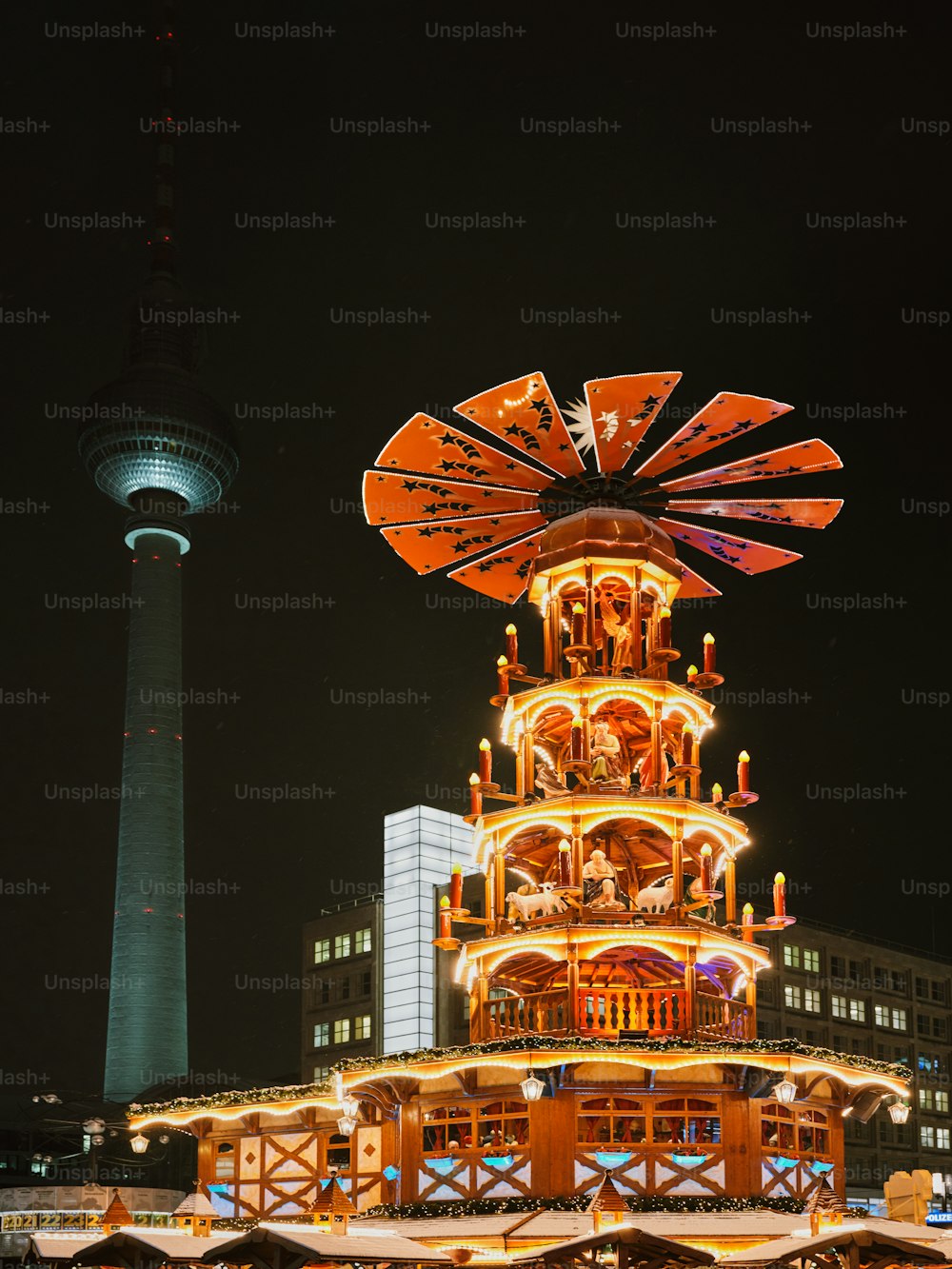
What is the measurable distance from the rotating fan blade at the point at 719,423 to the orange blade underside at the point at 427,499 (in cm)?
377

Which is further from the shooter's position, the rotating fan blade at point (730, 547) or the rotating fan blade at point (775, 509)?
the rotating fan blade at point (730, 547)

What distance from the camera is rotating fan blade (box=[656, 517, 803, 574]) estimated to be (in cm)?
3947

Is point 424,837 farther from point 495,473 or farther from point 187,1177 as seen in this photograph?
point 495,473

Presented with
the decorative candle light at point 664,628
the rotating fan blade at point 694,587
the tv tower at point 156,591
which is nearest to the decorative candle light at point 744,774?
the decorative candle light at point 664,628

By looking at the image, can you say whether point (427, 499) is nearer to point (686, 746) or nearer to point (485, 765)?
point (485, 765)

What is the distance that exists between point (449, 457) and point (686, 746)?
856 cm

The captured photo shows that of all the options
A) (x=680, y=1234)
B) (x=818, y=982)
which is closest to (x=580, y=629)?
(x=680, y=1234)

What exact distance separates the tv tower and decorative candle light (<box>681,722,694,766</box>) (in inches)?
3212

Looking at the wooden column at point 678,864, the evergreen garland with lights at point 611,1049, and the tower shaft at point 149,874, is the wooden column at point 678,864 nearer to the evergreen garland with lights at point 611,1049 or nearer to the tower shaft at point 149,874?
the evergreen garland with lights at point 611,1049

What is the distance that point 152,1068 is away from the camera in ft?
362

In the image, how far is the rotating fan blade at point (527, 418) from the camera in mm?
35062

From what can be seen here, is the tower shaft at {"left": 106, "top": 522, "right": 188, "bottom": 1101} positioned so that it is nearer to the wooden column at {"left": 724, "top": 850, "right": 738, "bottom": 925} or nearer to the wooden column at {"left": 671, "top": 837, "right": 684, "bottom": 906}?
the wooden column at {"left": 724, "top": 850, "right": 738, "bottom": 925}

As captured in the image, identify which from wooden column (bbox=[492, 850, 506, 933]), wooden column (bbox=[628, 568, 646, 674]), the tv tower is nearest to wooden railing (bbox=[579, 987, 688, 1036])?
wooden column (bbox=[492, 850, 506, 933])

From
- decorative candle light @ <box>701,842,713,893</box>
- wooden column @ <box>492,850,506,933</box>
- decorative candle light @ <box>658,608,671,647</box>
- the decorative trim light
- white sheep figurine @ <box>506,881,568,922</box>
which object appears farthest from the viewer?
decorative candle light @ <box>658,608,671,647</box>
